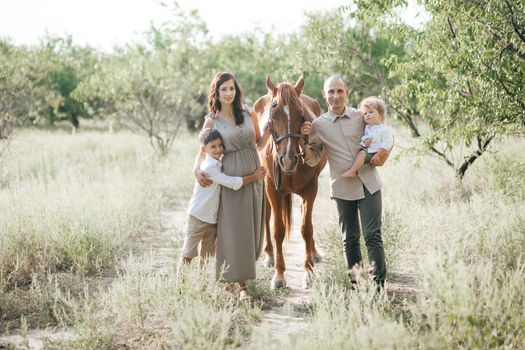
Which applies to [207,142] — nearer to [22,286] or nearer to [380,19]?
[22,286]

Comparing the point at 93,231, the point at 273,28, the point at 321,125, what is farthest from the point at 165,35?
the point at 321,125

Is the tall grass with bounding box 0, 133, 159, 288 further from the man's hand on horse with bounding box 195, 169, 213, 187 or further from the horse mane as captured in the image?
the horse mane

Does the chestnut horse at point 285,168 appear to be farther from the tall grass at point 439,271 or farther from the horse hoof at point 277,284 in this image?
the tall grass at point 439,271

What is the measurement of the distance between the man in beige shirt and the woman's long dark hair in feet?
2.00

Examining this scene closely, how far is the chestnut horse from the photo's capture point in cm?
476

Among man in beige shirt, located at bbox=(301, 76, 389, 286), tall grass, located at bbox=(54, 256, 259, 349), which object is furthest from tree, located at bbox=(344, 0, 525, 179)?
tall grass, located at bbox=(54, 256, 259, 349)

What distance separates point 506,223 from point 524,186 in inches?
59.1

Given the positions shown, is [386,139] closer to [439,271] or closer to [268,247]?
[439,271]

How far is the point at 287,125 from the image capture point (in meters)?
4.77

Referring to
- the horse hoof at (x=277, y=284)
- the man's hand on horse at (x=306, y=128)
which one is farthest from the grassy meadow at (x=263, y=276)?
the man's hand on horse at (x=306, y=128)

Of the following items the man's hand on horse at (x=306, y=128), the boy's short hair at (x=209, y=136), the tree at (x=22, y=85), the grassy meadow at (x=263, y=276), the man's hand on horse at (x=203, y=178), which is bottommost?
the grassy meadow at (x=263, y=276)

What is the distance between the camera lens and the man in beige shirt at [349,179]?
454 cm

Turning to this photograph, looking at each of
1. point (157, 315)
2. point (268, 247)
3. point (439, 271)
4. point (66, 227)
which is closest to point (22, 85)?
point (66, 227)

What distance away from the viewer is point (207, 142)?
448 centimetres
